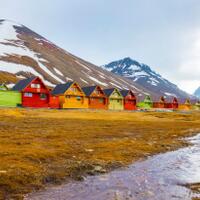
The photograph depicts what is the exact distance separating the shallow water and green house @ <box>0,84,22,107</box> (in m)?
69.3

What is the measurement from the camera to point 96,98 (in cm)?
10656

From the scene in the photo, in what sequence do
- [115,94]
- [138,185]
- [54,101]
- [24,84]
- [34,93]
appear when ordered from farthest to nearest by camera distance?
1. [115,94]
2. [54,101]
3. [24,84]
4. [34,93]
5. [138,185]

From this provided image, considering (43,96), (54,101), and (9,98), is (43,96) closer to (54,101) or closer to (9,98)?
(54,101)

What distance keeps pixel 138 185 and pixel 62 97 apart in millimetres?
83405

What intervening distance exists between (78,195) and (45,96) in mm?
80576

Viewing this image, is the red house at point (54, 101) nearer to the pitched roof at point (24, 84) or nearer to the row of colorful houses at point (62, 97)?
the row of colorful houses at point (62, 97)

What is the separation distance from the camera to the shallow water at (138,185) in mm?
12461

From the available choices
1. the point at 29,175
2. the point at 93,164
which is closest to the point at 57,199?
the point at 29,175

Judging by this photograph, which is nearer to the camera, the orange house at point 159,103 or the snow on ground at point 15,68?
the orange house at point 159,103

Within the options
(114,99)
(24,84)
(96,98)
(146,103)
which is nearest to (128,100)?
(114,99)

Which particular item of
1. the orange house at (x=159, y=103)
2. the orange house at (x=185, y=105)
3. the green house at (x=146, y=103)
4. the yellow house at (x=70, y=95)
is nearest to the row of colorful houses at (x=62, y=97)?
the yellow house at (x=70, y=95)

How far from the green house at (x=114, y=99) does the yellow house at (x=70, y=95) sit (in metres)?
13.9

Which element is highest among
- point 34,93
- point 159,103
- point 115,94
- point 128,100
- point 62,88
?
point 62,88

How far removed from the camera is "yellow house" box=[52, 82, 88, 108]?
96.0 meters
